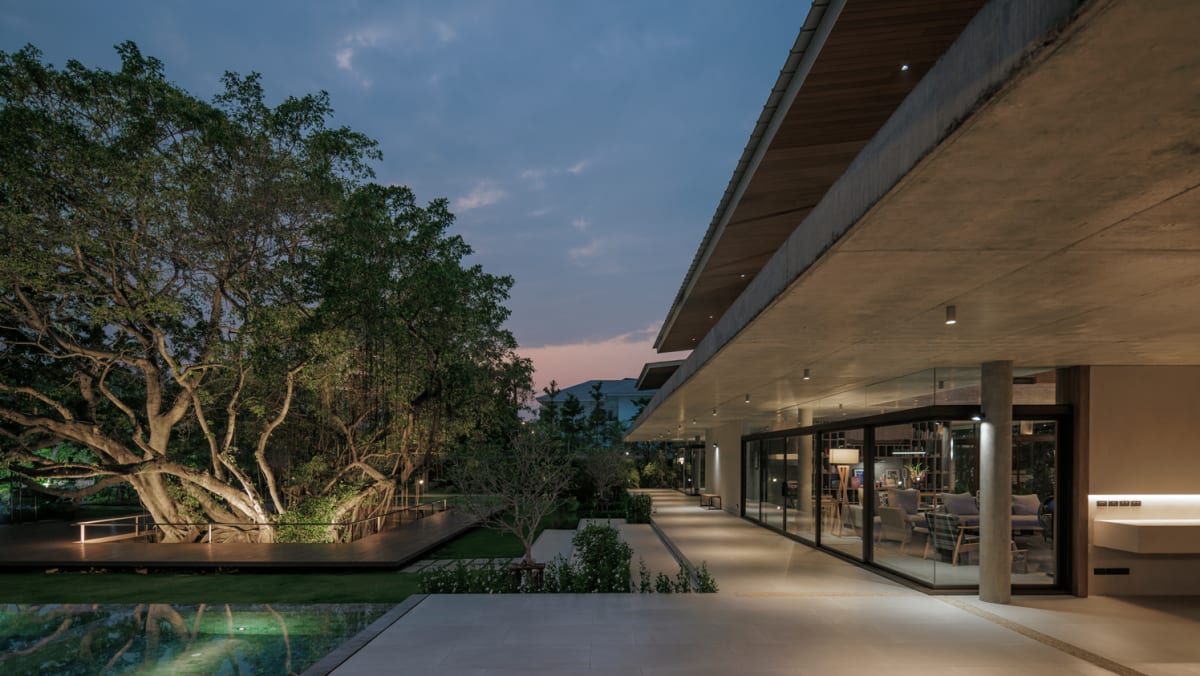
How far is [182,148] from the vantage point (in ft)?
49.4

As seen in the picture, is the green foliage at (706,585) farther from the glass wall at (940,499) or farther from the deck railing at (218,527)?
the deck railing at (218,527)

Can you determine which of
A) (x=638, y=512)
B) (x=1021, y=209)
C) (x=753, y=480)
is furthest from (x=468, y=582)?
(x=753, y=480)

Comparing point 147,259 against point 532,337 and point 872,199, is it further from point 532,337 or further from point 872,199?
point 532,337

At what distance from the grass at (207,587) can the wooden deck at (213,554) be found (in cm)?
30

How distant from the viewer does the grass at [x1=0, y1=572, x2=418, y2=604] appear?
11.3m

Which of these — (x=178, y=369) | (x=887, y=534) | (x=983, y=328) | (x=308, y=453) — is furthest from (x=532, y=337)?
(x=983, y=328)

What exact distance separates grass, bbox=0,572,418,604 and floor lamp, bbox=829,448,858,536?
24.1 ft

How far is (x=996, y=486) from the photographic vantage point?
9.52m

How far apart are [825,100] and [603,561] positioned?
644cm

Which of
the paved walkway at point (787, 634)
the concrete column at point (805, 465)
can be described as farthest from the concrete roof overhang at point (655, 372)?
the paved walkway at point (787, 634)

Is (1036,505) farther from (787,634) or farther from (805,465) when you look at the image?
(805,465)

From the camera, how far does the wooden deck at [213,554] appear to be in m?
14.0

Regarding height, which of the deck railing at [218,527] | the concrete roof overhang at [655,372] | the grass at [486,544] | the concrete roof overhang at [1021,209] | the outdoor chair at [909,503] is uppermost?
the concrete roof overhang at [1021,209]

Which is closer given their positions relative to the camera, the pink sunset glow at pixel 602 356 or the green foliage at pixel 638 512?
the green foliage at pixel 638 512
